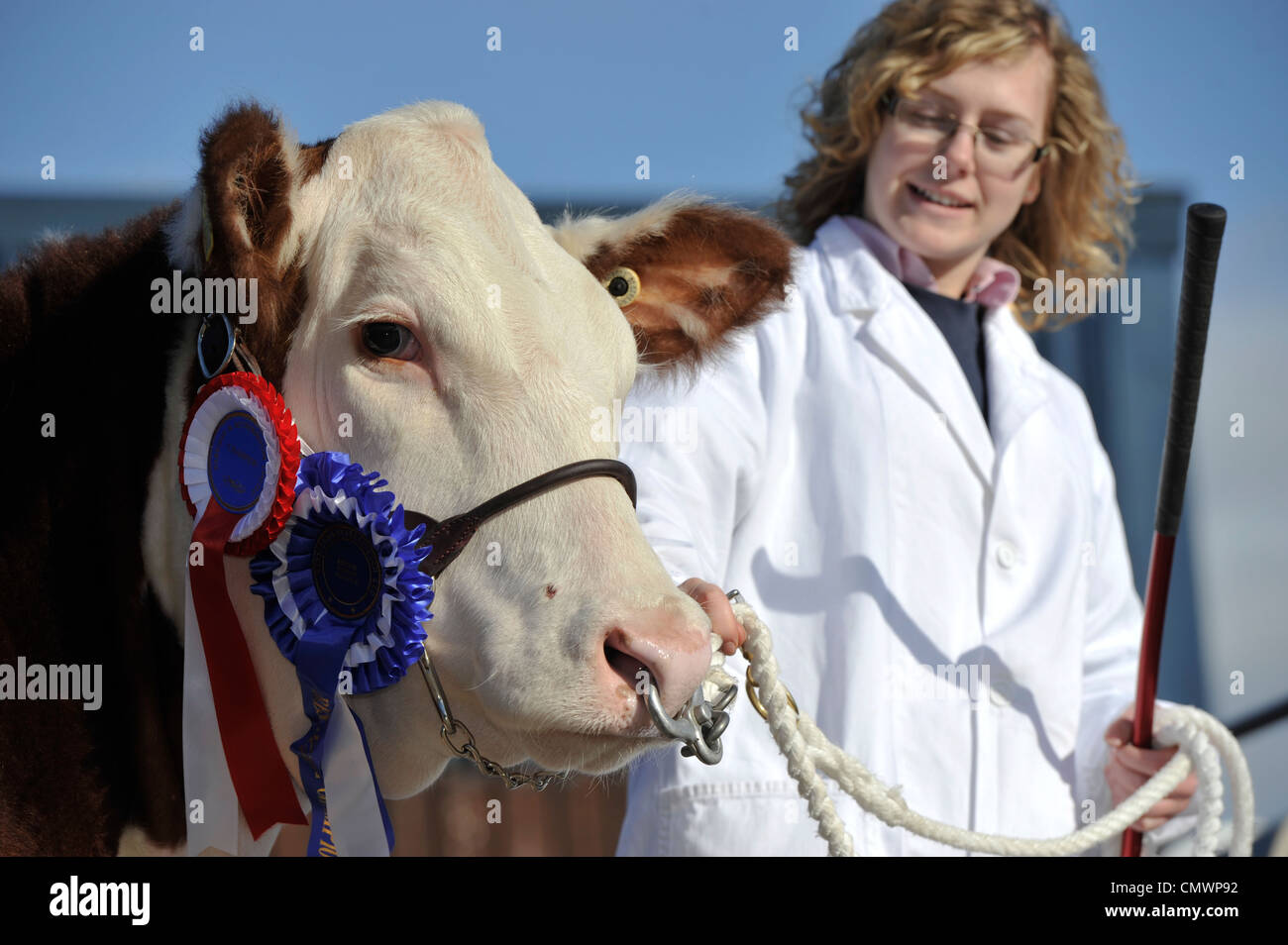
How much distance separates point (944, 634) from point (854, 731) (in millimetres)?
317

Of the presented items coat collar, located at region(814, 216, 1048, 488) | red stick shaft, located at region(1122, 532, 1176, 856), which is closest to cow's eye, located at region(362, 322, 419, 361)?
coat collar, located at region(814, 216, 1048, 488)

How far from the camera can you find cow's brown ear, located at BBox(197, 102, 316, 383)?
1.31 metres

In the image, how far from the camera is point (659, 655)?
1.21 metres

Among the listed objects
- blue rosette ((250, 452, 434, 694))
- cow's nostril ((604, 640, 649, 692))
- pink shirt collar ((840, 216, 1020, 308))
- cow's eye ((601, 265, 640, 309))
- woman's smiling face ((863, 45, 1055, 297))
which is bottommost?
cow's nostril ((604, 640, 649, 692))

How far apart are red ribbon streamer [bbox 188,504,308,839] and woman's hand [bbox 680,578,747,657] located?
22.8 inches

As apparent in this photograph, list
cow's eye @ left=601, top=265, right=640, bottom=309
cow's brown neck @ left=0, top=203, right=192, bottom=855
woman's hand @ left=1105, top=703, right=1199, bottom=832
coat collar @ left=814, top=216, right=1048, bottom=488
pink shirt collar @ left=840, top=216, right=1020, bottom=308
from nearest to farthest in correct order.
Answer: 1. cow's brown neck @ left=0, top=203, right=192, bottom=855
2. cow's eye @ left=601, top=265, right=640, bottom=309
3. woman's hand @ left=1105, top=703, right=1199, bottom=832
4. coat collar @ left=814, top=216, right=1048, bottom=488
5. pink shirt collar @ left=840, top=216, right=1020, bottom=308

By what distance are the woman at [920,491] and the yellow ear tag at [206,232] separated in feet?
2.77

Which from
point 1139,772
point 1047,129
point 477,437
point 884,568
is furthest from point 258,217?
point 1047,129

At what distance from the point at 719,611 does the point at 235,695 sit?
24.7 inches

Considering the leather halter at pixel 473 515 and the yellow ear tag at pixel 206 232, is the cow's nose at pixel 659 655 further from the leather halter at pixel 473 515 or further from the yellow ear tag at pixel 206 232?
the yellow ear tag at pixel 206 232

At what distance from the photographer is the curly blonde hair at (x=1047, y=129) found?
2.62 meters

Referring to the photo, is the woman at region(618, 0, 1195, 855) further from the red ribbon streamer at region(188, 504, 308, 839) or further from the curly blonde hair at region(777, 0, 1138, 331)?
the red ribbon streamer at region(188, 504, 308, 839)
